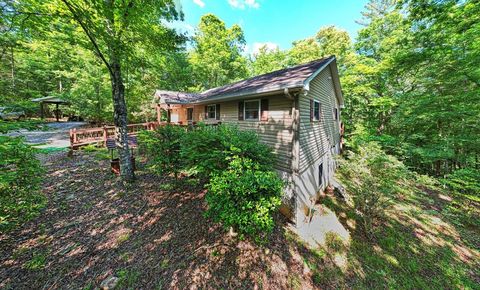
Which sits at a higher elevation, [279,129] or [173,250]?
[279,129]

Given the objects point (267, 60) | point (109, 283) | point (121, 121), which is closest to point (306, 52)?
point (267, 60)

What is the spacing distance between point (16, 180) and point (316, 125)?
982cm

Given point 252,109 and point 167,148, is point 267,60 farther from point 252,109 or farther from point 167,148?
point 167,148

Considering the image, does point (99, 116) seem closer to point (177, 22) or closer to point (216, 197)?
point (177, 22)

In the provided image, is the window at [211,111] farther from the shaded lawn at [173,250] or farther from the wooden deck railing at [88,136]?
the wooden deck railing at [88,136]

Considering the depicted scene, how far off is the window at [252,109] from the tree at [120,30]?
4.02 metres

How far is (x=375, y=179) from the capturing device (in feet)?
22.8

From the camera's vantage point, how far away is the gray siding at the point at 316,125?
668 cm

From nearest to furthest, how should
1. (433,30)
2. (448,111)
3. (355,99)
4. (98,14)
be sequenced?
(98,14)
(433,30)
(448,111)
(355,99)

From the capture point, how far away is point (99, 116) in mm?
17281

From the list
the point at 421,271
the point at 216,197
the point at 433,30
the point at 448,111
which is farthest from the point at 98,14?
the point at 448,111

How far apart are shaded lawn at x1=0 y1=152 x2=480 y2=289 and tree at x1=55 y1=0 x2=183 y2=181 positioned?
5.22ft

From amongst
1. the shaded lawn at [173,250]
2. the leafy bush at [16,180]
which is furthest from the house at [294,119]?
the leafy bush at [16,180]

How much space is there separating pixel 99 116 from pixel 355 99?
26106 millimetres
